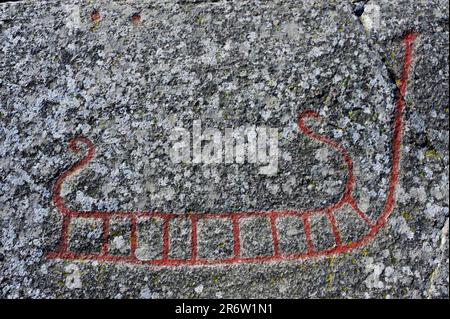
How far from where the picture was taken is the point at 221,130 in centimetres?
222

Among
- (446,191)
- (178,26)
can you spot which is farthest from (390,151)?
(178,26)

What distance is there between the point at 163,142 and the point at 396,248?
1019 millimetres

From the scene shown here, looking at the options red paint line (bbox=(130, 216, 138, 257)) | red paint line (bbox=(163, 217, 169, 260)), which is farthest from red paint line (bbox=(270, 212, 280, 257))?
red paint line (bbox=(130, 216, 138, 257))

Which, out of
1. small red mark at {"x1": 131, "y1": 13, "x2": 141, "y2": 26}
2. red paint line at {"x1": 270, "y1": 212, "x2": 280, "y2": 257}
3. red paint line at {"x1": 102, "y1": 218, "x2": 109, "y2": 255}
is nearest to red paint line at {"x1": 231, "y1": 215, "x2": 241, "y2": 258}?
red paint line at {"x1": 270, "y1": 212, "x2": 280, "y2": 257}

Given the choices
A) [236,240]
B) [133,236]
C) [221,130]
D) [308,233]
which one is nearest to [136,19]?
[221,130]

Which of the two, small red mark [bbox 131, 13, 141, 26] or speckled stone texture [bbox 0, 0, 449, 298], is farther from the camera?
small red mark [bbox 131, 13, 141, 26]

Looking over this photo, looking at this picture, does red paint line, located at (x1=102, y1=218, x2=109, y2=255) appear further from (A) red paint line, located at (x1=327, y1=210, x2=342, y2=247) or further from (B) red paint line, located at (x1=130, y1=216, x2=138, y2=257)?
(A) red paint line, located at (x1=327, y1=210, x2=342, y2=247)

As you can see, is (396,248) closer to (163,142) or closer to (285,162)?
(285,162)

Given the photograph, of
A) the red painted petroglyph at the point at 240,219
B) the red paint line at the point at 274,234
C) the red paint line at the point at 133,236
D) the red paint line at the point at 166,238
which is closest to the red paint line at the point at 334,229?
the red painted petroglyph at the point at 240,219

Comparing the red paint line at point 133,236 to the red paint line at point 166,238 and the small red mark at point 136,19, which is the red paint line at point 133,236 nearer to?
the red paint line at point 166,238

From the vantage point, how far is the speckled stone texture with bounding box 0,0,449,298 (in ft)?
7.00

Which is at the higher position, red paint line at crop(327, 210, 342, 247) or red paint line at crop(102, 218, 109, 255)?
red paint line at crop(102, 218, 109, 255)

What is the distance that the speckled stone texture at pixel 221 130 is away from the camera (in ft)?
7.00

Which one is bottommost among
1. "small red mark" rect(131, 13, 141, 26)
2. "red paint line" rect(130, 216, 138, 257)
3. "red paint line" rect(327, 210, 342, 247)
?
"red paint line" rect(327, 210, 342, 247)
